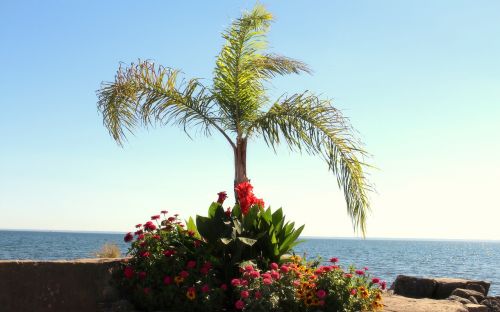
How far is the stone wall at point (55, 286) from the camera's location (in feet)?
26.8

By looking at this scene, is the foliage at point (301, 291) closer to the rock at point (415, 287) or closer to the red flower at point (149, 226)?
the red flower at point (149, 226)

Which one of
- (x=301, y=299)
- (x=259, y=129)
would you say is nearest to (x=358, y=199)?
(x=259, y=129)

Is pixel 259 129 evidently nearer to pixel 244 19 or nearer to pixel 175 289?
pixel 244 19

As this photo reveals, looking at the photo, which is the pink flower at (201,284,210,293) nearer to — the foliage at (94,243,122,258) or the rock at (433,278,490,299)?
the rock at (433,278,490,299)

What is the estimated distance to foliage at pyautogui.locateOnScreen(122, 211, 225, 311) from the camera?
8047 millimetres

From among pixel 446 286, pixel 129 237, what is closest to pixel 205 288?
pixel 129 237

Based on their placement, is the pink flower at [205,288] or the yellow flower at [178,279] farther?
the yellow flower at [178,279]

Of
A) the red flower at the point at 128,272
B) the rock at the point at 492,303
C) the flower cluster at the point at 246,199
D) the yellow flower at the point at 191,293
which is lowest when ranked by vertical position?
the rock at the point at 492,303

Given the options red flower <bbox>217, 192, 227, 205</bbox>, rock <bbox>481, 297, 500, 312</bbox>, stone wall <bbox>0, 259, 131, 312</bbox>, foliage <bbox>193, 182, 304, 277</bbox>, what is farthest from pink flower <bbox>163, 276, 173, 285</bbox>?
rock <bbox>481, 297, 500, 312</bbox>

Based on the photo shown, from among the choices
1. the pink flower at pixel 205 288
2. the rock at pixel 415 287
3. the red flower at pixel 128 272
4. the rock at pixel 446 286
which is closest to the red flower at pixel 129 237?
the red flower at pixel 128 272

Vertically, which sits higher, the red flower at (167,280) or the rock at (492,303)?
the red flower at (167,280)

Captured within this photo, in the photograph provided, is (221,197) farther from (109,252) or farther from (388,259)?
(388,259)

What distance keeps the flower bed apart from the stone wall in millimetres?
329

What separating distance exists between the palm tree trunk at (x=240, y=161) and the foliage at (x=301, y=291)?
11.8ft
